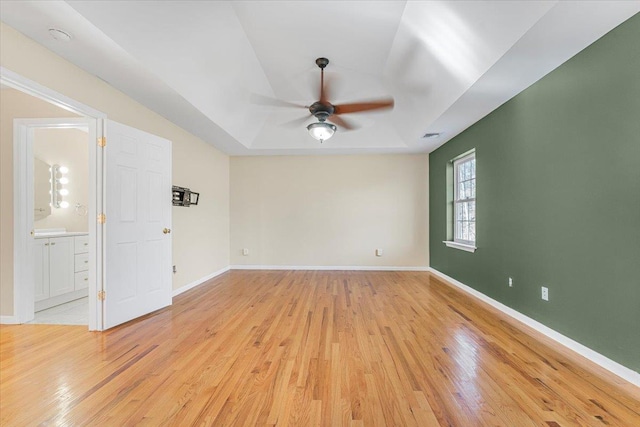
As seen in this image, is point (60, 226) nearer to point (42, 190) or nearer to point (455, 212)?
point (42, 190)

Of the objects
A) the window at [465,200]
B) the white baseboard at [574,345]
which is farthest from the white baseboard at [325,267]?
the white baseboard at [574,345]

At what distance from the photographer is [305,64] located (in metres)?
3.80

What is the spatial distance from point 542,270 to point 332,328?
213 cm

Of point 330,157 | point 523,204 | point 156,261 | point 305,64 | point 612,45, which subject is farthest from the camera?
point 330,157

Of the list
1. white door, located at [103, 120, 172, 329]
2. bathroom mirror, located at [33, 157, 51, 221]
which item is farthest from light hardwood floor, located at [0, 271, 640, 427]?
bathroom mirror, located at [33, 157, 51, 221]

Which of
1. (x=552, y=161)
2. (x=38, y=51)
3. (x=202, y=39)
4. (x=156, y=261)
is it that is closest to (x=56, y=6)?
(x=38, y=51)

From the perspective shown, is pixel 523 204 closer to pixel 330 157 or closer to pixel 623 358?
pixel 623 358

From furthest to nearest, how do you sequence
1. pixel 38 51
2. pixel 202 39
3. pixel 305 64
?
pixel 305 64 → pixel 202 39 → pixel 38 51

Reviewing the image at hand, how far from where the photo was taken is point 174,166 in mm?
4164

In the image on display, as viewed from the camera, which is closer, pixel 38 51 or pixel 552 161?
pixel 38 51

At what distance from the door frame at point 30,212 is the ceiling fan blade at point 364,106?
8.42 feet

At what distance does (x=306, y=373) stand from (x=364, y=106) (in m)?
2.86

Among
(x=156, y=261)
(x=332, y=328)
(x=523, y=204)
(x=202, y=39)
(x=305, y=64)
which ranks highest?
(x=305, y=64)

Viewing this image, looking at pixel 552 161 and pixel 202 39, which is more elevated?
pixel 202 39
